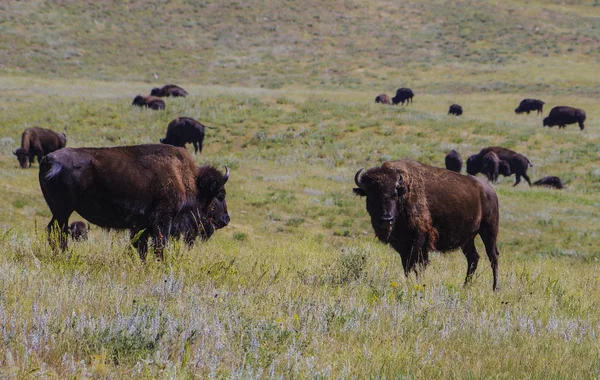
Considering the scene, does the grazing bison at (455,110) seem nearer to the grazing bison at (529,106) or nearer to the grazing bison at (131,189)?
the grazing bison at (529,106)

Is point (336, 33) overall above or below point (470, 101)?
above

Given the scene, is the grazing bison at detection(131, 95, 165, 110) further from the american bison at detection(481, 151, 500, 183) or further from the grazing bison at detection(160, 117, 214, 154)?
the american bison at detection(481, 151, 500, 183)

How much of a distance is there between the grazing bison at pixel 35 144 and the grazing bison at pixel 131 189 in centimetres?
1502

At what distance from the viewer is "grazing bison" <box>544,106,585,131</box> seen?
3997 cm

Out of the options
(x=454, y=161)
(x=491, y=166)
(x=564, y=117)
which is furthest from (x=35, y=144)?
(x=564, y=117)

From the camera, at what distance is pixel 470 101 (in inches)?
1901

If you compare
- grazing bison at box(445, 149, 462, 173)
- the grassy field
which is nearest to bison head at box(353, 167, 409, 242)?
the grassy field

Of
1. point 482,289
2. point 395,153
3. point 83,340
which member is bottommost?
point 395,153

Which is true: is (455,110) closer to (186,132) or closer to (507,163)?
(507,163)

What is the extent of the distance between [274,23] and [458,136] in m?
46.5

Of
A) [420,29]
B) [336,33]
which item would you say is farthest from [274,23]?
[420,29]

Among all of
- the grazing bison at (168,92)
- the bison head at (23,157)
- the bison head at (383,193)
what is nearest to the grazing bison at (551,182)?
the bison head at (383,193)

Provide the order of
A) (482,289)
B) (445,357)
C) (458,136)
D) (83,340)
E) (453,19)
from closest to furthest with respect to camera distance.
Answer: (83,340)
(445,357)
(482,289)
(458,136)
(453,19)

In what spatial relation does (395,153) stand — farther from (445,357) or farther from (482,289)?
(445,357)
